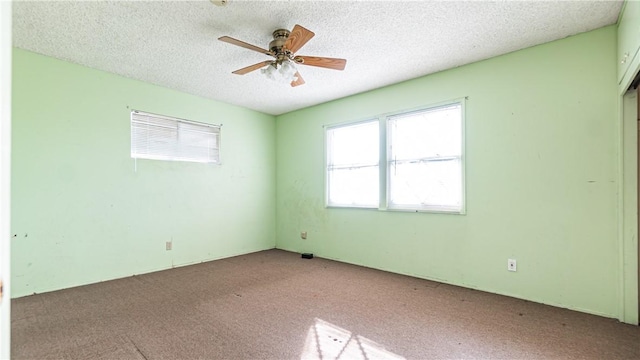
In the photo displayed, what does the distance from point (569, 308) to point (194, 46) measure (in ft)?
13.9

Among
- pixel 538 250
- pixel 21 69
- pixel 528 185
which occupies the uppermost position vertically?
pixel 21 69

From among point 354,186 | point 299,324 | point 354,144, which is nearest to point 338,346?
point 299,324

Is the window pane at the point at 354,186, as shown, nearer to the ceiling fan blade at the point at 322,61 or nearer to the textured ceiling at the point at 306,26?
the textured ceiling at the point at 306,26

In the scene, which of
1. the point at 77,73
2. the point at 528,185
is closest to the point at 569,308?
the point at 528,185

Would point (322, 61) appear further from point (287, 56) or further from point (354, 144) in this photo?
point (354, 144)

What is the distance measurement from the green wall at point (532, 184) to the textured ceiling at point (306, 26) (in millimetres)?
235

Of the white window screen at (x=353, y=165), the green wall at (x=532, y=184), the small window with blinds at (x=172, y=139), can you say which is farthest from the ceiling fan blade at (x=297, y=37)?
the small window with blinds at (x=172, y=139)

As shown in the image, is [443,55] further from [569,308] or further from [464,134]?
[569,308]

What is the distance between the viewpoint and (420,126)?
12.4 ft

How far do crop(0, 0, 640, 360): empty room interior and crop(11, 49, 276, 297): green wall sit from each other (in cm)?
2

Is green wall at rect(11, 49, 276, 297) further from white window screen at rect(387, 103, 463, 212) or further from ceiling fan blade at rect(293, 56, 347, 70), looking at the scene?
white window screen at rect(387, 103, 463, 212)

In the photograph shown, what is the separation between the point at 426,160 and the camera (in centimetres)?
366

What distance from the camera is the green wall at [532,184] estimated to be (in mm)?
2588

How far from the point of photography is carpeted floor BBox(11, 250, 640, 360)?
2.04 m
